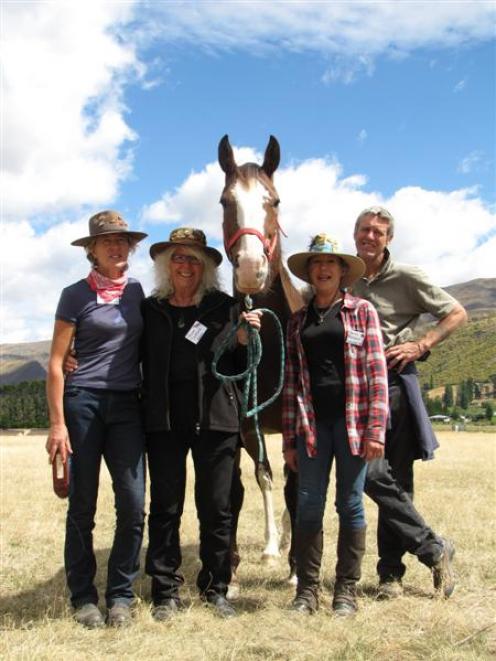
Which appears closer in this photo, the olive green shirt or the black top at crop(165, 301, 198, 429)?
the black top at crop(165, 301, 198, 429)

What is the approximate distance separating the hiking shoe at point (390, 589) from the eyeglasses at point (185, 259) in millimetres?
2850

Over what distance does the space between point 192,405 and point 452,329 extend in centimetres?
207

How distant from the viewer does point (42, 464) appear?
15719mm

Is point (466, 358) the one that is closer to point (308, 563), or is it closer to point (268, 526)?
point (268, 526)

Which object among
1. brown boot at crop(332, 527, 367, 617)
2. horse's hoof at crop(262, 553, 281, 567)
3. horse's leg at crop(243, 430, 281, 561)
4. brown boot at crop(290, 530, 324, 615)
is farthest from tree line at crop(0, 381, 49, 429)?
brown boot at crop(332, 527, 367, 617)

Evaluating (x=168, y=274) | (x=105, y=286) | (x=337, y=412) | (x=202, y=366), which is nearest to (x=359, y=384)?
(x=337, y=412)

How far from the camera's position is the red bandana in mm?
4473

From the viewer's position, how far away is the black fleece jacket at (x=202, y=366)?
4.36 m

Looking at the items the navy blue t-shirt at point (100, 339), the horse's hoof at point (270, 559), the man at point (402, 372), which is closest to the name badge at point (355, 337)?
the man at point (402, 372)

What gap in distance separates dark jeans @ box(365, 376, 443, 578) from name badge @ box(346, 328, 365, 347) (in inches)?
31.5

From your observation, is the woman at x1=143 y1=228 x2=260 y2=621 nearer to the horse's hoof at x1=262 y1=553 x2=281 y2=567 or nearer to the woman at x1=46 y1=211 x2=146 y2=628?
the woman at x1=46 y1=211 x2=146 y2=628

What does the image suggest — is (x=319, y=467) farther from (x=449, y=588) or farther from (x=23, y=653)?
(x=23, y=653)

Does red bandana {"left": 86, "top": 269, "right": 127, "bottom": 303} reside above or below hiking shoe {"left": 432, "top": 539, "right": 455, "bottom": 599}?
above

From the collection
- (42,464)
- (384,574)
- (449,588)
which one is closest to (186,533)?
(384,574)
